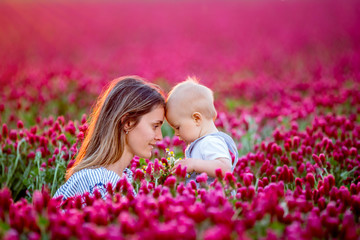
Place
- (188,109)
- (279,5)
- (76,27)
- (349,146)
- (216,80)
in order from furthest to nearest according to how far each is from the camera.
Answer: (279,5), (76,27), (216,80), (349,146), (188,109)

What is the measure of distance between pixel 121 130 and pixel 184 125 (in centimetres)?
46

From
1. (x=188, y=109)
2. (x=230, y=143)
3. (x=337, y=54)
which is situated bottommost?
(x=230, y=143)

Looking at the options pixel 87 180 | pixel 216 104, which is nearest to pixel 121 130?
pixel 87 180

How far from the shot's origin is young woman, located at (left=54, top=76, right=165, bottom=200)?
3.22 m

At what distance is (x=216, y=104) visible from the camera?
720cm

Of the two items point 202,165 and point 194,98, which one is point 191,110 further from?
point 202,165

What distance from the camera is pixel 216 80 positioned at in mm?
9844

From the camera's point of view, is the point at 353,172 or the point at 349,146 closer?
the point at 353,172

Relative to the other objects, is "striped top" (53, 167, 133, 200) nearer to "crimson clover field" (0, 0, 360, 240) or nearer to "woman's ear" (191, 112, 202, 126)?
"crimson clover field" (0, 0, 360, 240)

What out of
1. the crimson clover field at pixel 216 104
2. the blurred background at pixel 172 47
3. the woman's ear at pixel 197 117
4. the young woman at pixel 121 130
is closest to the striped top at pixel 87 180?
the young woman at pixel 121 130

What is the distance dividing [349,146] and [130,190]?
2.68 metres

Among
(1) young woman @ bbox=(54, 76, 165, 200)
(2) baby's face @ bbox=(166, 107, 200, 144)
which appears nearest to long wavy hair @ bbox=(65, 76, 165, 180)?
(1) young woman @ bbox=(54, 76, 165, 200)

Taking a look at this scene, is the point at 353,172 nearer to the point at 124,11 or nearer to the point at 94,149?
the point at 94,149

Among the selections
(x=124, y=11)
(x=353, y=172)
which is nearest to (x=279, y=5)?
(x=124, y=11)
